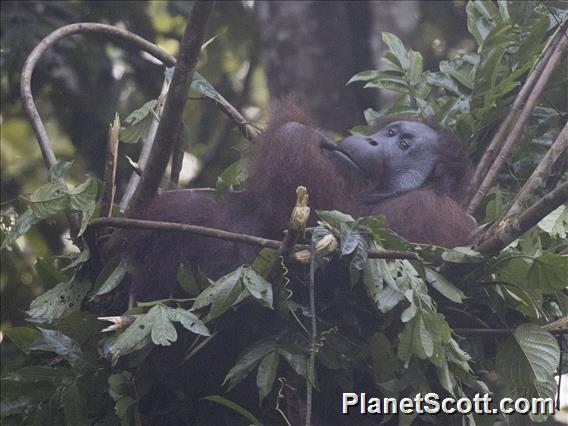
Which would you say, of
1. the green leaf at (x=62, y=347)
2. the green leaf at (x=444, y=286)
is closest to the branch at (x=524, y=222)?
the green leaf at (x=444, y=286)

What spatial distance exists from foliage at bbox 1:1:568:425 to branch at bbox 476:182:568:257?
0.06m

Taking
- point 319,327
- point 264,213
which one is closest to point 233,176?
point 264,213

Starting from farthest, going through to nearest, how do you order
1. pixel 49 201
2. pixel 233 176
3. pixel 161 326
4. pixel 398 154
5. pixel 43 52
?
pixel 398 154 < pixel 233 176 < pixel 43 52 < pixel 49 201 < pixel 161 326

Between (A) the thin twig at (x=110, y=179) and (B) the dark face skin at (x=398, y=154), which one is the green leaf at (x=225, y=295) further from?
(B) the dark face skin at (x=398, y=154)

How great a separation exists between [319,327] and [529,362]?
0.58 metres

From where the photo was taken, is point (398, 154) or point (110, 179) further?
point (398, 154)

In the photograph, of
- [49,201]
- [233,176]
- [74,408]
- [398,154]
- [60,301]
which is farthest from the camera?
[398,154]

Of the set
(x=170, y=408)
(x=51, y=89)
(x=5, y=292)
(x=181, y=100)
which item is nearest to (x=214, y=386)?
(x=170, y=408)

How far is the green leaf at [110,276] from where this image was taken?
2.83 meters

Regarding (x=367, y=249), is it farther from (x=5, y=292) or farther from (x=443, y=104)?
(x=5, y=292)

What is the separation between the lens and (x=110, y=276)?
2.88m

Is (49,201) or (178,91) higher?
(178,91)

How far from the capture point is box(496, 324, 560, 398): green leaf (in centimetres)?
266

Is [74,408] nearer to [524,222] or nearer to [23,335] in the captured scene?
[23,335]
